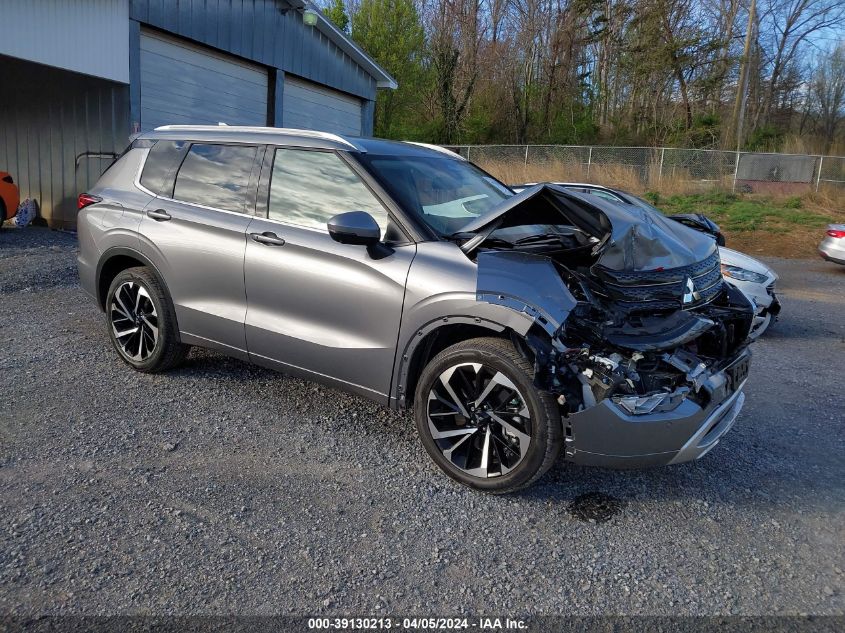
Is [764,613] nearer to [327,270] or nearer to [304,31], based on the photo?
[327,270]

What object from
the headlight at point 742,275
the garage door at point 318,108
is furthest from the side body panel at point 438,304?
the garage door at point 318,108

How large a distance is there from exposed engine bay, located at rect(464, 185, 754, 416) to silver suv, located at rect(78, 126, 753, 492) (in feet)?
0.04

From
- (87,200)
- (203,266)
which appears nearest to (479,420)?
(203,266)

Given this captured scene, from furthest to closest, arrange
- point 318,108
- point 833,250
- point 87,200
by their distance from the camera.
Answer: point 318,108, point 833,250, point 87,200

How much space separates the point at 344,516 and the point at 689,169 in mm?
21820

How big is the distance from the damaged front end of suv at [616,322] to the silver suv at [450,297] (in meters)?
0.01

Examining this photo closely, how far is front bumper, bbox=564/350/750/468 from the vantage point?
312 centimetres

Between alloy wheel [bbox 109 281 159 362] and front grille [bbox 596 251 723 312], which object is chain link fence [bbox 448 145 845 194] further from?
front grille [bbox 596 251 723 312]

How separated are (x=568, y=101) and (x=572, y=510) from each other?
130 ft

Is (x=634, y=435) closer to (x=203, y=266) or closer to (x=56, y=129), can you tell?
(x=203, y=266)

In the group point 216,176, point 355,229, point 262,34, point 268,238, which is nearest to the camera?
point 355,229

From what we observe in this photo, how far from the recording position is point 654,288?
3605mm

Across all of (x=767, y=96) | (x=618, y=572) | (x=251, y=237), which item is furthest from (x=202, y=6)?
(x=767, y=96)

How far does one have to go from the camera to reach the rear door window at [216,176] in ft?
14.7
